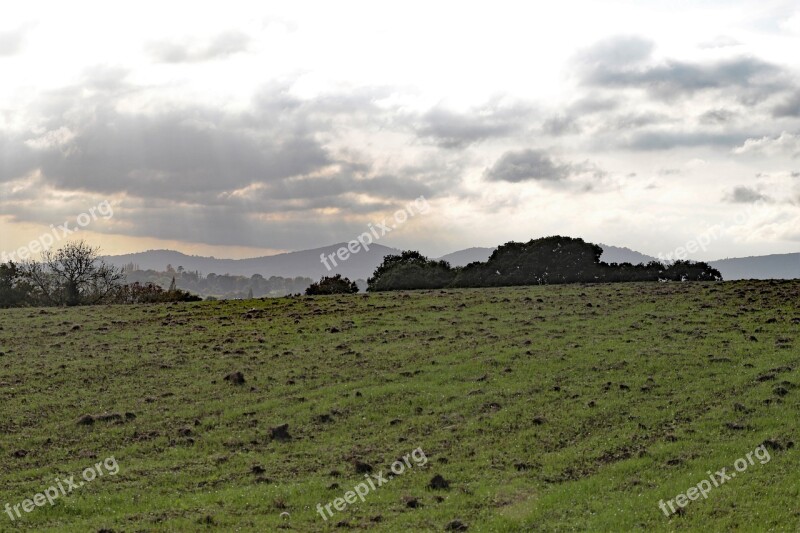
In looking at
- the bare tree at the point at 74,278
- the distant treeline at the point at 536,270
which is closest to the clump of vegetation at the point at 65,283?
the bare tree at the point at 74,278

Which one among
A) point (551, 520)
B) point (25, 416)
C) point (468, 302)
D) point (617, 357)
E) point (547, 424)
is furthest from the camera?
point (468, 302)

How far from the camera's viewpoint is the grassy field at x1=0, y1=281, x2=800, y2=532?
18453mm

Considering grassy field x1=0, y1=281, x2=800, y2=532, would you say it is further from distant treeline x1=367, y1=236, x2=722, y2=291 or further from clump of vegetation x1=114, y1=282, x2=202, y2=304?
clump of vegetation x1=114, y1=282, x2=202, y2=304

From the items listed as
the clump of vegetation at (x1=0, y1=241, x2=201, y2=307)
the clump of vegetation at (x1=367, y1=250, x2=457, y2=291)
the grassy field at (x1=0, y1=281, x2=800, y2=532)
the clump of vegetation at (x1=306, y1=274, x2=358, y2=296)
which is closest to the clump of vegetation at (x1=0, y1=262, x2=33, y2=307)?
the clump of vegetation at (x1=0, y1=241, x2=201, y2=307)

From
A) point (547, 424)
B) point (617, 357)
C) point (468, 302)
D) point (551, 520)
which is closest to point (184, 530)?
point (551, 520)

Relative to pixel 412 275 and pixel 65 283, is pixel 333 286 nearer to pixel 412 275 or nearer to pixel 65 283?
pixel 412 275

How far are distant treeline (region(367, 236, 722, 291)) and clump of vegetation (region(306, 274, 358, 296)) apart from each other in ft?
10.4

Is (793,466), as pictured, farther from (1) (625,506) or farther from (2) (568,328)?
(2) (568,328)

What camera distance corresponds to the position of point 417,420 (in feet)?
88.7

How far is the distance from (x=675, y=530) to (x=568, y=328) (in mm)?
28589

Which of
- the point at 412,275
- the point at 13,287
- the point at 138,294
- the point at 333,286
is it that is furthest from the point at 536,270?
the point at 13,287

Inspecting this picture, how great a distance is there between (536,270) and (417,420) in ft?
179

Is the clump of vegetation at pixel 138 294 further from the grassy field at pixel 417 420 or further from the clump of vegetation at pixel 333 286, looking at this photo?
the grassy field at pixel 417 420

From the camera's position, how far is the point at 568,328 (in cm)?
4438
